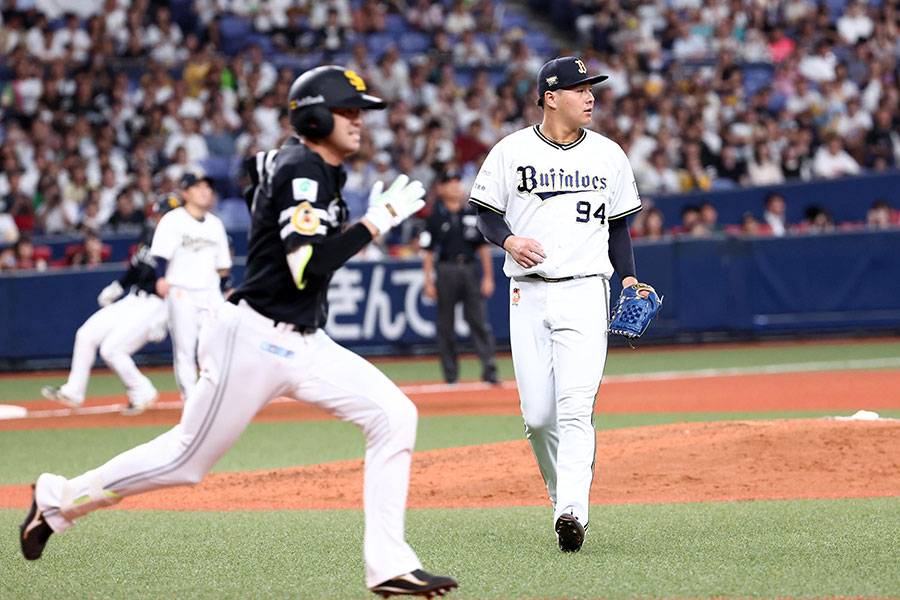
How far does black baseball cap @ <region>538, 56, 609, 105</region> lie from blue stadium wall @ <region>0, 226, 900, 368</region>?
12431mm

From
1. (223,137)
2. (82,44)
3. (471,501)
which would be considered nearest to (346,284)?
(223,137)

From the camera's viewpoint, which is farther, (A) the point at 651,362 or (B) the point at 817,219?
(B) the point at 817,219

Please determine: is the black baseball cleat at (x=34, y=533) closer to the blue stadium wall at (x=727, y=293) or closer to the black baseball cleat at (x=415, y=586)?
the black baseball cleat at (x=415, y=586)

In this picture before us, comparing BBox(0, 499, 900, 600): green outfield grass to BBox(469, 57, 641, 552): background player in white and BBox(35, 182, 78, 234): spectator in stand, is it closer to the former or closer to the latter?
BBox(469, 57, 641, 552): background player in white

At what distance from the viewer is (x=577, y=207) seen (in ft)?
21.1

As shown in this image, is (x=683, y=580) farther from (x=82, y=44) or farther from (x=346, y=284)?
(x=82, y=44)

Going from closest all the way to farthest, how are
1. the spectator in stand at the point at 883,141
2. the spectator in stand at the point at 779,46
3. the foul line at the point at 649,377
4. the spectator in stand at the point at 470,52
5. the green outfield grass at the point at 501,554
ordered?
the green outfield grass at the point at 501,554 → the foul line at the point at 649,377 → the spectator in stand at the point at 883,141 → the spectator in stand at the point at 470,52 → the spectator in stand at the point at 779,46

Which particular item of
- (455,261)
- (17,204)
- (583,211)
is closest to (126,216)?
(17,204)

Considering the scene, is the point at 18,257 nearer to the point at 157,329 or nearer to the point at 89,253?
the point at 89,253

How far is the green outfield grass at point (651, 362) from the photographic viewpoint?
1677cm

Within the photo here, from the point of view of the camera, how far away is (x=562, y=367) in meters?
6.30

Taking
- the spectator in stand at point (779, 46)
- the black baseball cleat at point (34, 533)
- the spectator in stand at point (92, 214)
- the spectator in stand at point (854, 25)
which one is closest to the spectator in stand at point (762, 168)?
the spectator in stand at point (779, 46)

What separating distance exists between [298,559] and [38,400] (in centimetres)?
1029

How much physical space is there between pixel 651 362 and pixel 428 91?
7446mm
